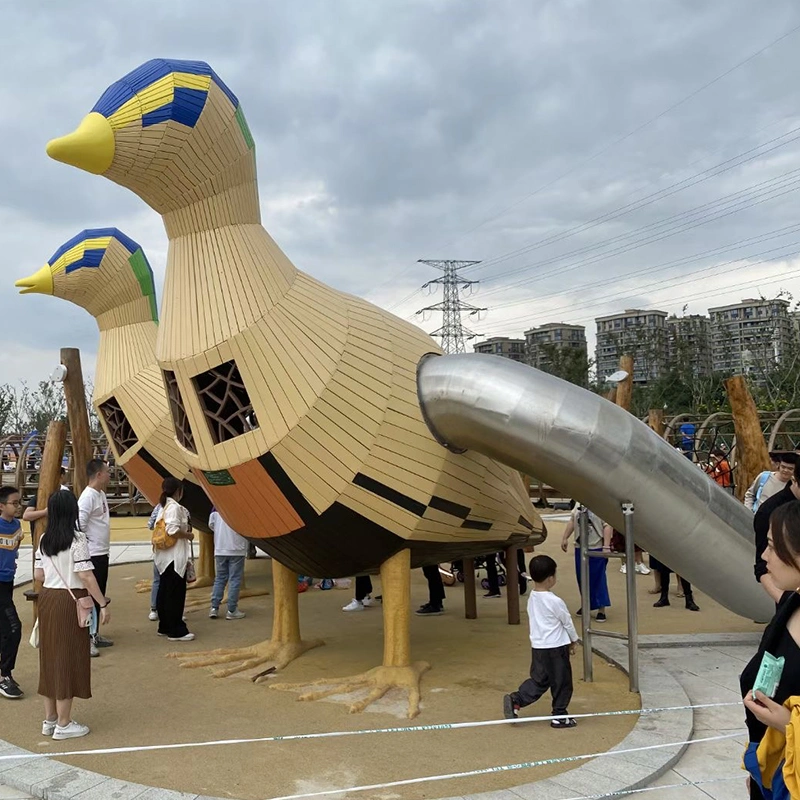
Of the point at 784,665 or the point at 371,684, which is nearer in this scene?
the point at 784,665

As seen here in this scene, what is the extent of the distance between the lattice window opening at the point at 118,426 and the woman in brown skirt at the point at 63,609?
4.61 metres

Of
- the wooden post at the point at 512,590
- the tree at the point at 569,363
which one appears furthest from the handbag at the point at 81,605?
the tree at the point at 569,363

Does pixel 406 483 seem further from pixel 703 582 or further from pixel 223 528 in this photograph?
pixel 223 528

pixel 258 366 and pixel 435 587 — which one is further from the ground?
pixel 258 366

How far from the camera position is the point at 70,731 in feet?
16.6

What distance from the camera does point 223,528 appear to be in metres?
8.92

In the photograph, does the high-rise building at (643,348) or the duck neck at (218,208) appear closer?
the duck neck at (218,208)

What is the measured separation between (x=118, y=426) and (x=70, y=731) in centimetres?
512

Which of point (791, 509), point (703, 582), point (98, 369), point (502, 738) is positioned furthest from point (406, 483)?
point (98, 369)

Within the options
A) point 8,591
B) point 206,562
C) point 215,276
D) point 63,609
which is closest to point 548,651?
point 63,609

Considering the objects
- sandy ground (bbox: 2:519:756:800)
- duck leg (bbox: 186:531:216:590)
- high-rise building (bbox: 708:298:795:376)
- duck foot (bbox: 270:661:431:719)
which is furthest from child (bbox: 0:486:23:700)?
high-rise building (bbox: 708:298:795:376)

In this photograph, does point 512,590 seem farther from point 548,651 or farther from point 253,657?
point 548,651

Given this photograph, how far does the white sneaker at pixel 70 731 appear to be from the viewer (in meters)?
5.03

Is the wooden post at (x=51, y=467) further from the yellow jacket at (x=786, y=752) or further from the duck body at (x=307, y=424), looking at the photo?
the yellow jacket at (x=786, y=752)
